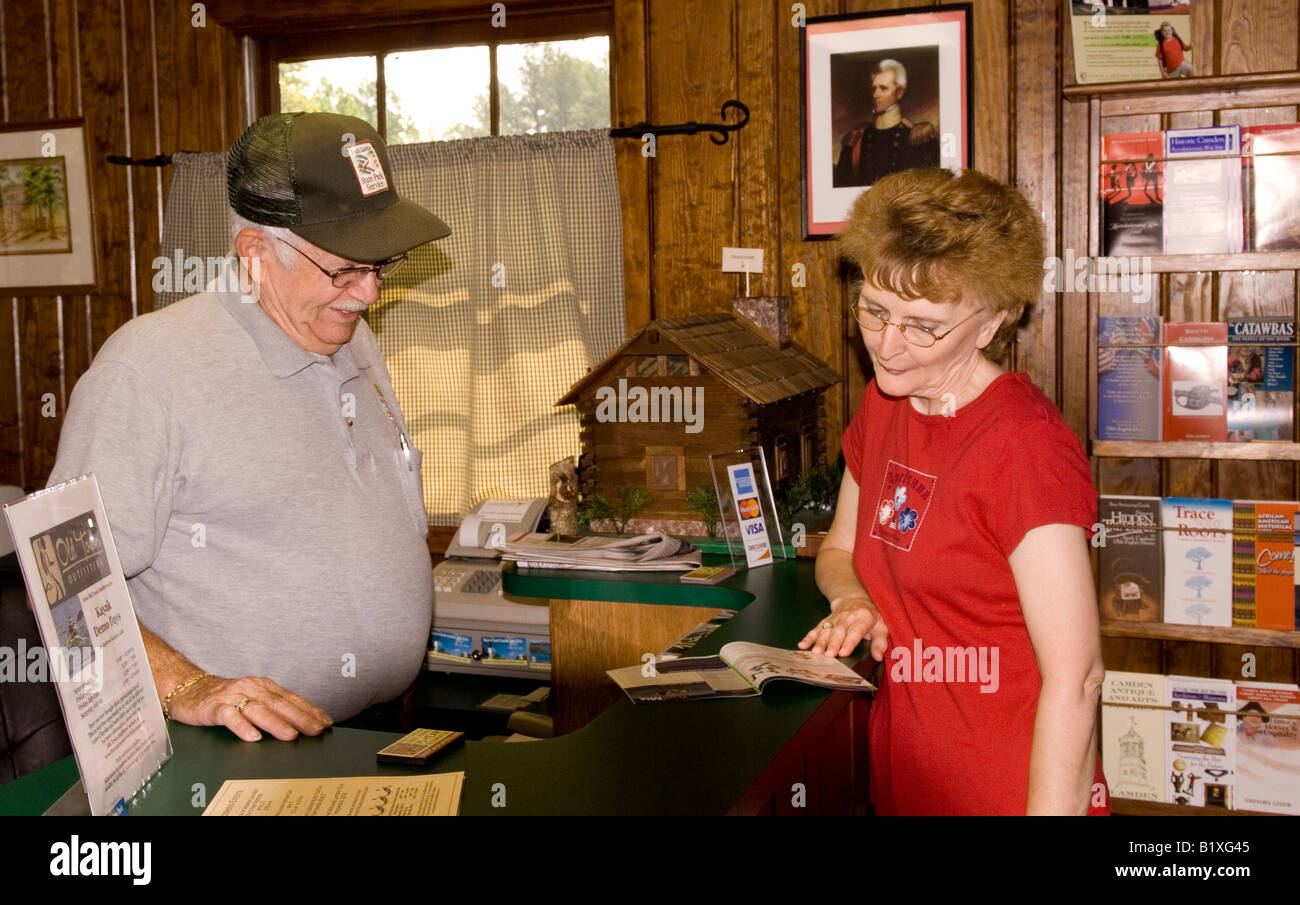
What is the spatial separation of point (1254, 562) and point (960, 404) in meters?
1.66

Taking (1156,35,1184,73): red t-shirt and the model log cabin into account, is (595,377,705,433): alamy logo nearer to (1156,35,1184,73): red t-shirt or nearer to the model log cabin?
the model log cabin

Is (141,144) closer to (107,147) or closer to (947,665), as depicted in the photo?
(107,147)

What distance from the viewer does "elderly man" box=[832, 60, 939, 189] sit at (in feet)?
11.3

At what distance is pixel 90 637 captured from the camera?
1.50 meters

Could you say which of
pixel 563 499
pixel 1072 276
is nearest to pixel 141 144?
pixel 563 499

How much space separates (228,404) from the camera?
208cm

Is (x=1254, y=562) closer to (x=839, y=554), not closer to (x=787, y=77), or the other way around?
(x=839, y=554)

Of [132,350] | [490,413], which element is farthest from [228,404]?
[490,413]

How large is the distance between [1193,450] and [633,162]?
1.81 m

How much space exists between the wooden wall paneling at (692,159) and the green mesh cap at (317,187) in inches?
61.9

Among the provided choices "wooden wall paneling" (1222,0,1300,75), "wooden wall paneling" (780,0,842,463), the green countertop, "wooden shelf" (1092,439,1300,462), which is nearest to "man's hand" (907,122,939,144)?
"wooden wall paneling" (780,0,842,463)

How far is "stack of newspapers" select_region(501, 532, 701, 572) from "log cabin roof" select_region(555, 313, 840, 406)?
38 cm
